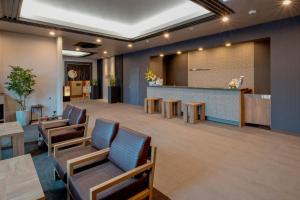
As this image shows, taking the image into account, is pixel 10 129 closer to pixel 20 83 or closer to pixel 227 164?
pixel 20 83

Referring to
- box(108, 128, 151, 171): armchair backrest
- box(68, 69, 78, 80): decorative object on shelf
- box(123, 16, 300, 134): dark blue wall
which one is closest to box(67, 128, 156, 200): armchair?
box(108, 128, 151, 171): armchair backrest

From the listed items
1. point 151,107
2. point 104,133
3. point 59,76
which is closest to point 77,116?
point 104,133

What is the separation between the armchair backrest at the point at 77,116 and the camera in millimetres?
3629

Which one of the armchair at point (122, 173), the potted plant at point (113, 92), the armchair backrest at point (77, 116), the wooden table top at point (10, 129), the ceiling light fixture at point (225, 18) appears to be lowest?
the armchair at point (122, 173)

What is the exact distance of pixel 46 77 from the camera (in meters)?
6.43

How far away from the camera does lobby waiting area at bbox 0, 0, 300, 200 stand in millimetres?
2012

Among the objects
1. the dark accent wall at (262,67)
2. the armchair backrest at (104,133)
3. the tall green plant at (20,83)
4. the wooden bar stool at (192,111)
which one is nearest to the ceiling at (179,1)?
the tall green plant at (20,83)

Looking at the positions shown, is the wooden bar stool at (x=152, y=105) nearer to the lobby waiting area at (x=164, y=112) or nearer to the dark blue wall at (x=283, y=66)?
the lobby waiting area at (x=164, y=112)

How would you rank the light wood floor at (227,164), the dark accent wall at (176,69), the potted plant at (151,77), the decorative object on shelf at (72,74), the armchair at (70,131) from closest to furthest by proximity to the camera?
the light wood floor at (227,164) → the armchair at (70,131) → the potted plant at (151,77) → the dark accent wall at (176,69) → the decorative object on shelf at (72,74)

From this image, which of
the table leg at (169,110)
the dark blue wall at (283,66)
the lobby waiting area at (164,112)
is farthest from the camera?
the table leg at (169,110)

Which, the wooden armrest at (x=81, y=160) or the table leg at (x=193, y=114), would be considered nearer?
the wooden armrest at (x=81, y=160)

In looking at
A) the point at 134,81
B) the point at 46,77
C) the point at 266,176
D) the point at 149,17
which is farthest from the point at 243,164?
the point at 134,81

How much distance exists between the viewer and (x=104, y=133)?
2.48 meters

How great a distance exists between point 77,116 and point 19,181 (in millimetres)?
2134
